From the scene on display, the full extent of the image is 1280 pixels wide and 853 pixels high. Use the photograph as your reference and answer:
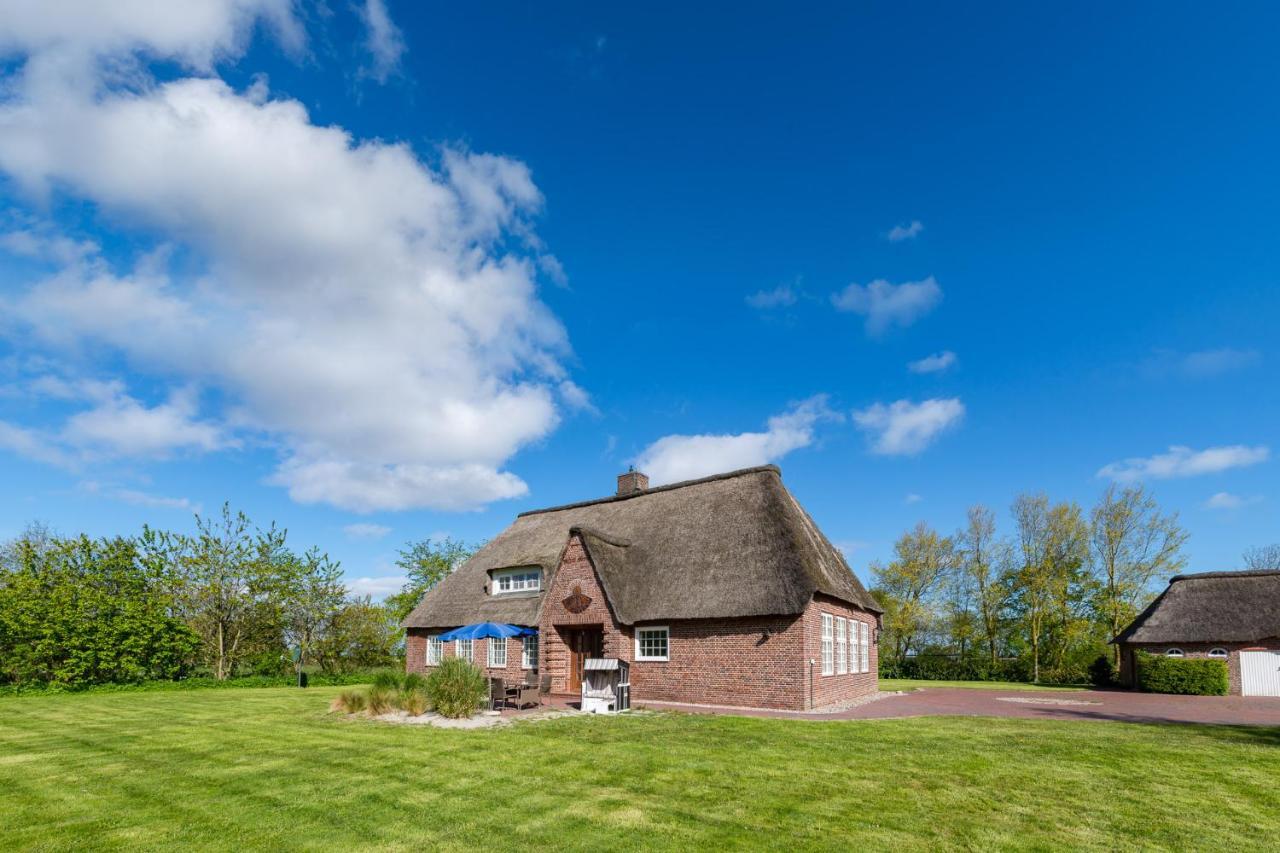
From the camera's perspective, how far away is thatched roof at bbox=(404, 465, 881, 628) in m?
19.3

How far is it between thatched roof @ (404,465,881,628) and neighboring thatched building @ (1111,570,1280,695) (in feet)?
46.7

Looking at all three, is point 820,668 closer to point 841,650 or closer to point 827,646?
point 827,646

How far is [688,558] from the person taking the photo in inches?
851

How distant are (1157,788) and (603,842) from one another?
295 inches

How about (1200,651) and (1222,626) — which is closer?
(1222,626)

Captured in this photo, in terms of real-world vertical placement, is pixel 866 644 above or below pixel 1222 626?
below

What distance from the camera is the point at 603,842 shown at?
645 cm

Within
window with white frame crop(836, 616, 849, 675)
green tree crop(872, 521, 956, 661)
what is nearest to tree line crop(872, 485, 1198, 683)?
green tree crop(872, 521, 956, 661)

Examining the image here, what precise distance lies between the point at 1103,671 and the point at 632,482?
24998 millimetres

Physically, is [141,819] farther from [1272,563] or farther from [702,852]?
[1272,563]

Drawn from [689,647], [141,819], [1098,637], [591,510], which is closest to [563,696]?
[689,647]

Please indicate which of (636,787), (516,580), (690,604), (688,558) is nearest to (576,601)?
(688,558)

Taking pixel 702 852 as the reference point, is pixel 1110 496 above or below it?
above

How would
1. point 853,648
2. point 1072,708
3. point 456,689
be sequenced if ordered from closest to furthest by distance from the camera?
point 456,689 < point 1072,708 < point 853,648
